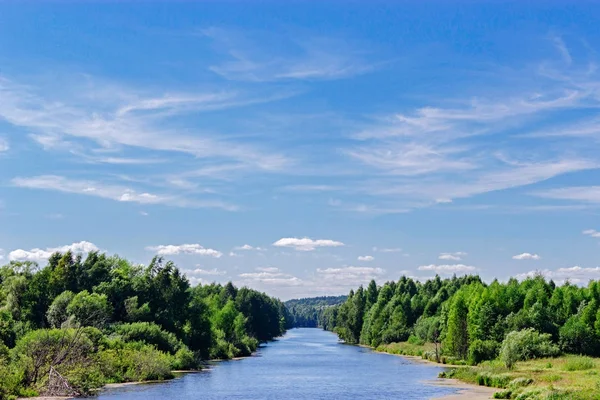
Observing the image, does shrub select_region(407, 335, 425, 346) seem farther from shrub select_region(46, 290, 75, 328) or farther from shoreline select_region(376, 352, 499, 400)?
shrub select_region(46, 290, 75, 328)

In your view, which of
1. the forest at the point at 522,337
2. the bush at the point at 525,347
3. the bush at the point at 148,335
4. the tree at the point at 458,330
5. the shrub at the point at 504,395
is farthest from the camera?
the tree at the point at 458,330

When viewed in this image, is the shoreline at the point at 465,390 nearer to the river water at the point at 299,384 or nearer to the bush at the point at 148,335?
the river water at the point at 299,384

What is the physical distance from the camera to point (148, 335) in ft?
308

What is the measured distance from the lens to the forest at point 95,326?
64.1m

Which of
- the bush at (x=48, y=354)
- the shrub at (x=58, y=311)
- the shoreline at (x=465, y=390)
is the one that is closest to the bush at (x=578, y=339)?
the shoreline at (x=465, y=390)

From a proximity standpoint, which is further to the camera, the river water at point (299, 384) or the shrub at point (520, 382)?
the river water at point (299, 384)

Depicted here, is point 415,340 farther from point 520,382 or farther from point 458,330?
point 520,382

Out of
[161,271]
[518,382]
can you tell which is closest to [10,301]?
[161,271]

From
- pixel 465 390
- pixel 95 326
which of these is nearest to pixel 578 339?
pixel 465 390

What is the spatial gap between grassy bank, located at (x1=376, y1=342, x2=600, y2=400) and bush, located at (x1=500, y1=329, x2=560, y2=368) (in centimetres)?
121

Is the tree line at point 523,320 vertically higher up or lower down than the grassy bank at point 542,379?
higher up

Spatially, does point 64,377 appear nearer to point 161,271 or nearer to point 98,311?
point 98,311

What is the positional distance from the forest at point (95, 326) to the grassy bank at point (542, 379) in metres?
37.8

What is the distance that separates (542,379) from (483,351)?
38130 mm
